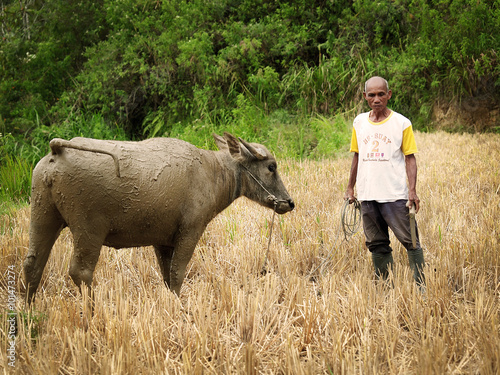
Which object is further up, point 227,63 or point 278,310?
point 227,63

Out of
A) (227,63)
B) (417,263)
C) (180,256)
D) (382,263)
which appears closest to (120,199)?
(180,256)

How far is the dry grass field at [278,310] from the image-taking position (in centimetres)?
243

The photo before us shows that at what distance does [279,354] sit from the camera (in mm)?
2639

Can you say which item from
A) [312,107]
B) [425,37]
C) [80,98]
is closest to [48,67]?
[80,98]

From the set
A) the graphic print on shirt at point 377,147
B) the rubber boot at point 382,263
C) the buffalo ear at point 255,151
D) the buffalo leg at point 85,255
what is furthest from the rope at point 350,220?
the buffalo leg at point 85,255

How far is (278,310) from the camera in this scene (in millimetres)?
3158

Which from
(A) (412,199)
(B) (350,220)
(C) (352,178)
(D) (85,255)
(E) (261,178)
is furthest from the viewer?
(B) (350,220)

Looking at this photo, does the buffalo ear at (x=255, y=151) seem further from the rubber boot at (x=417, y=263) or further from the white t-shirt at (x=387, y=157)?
the rubber boot at (x=417, y=263)

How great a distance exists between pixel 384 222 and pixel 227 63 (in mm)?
11318

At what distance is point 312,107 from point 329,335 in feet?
36.6

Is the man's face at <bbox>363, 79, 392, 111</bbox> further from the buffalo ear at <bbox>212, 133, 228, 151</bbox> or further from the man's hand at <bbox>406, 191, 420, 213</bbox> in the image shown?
the buffalo ear at <bbox>212, 133, 228, 151</bbox>

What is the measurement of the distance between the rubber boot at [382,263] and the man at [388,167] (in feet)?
0.23

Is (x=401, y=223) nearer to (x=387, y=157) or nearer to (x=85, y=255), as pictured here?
(x=387, y=157)

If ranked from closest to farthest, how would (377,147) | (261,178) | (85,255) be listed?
(85,255)
(377,147)
(261,178)
